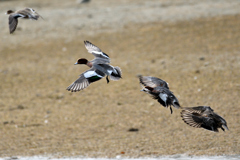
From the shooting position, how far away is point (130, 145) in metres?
6.15

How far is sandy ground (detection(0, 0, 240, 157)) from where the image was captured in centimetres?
630

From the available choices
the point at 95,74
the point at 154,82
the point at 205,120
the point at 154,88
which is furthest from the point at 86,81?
the point at 205,120

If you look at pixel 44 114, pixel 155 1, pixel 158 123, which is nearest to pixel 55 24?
pixel 155 1

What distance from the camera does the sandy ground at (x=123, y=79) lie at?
630cm

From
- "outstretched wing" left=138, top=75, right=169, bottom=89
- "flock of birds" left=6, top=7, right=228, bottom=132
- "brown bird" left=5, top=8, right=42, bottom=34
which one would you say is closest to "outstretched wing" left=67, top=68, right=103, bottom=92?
"flock of birds" left=6, top=7, right=228, bottom=132

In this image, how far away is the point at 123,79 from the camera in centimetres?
897

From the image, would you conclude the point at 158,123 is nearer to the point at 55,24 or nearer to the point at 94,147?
the point at 94,147

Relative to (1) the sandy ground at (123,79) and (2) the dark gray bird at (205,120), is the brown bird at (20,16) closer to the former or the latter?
(1) the sandy ground at (123,79)

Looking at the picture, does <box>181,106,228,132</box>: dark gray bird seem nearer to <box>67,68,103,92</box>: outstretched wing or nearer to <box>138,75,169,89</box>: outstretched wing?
<box>138,75,169,89</box>: outstretched wing

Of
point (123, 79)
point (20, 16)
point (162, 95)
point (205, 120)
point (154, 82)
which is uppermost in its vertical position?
point (123, 79)

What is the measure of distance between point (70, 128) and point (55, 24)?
22.0ft

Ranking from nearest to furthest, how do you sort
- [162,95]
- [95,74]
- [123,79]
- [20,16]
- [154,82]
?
[95,74]
[162,95]
[20,16]
[154,82]
[123,79]

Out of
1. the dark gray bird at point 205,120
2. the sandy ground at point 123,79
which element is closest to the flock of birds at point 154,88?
the dark gray bird at point 205,120

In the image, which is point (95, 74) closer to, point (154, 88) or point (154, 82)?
point (154, 88)
